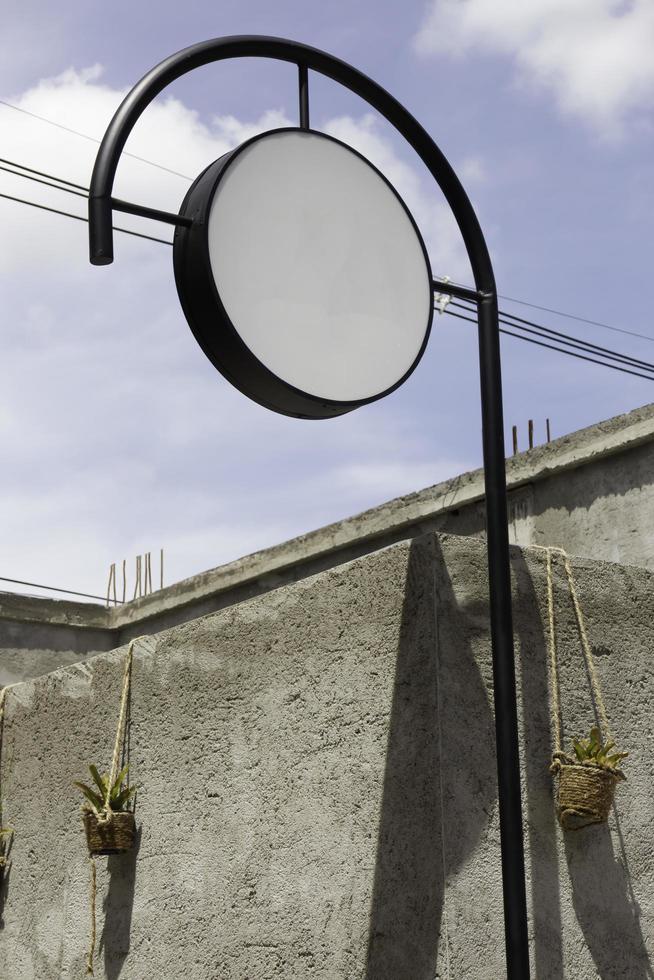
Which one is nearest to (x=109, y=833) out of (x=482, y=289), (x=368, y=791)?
(x=368, y=791)

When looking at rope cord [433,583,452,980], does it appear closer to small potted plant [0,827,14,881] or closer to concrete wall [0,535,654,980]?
concrete wall [0,535,654,980]

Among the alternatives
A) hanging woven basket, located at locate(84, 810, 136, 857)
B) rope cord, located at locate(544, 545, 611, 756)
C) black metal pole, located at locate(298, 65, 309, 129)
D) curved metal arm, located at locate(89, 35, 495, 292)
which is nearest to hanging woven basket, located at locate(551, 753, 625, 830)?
rope cord, located at locate(544, 545, 611, 756)

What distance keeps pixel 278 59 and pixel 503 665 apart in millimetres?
1763

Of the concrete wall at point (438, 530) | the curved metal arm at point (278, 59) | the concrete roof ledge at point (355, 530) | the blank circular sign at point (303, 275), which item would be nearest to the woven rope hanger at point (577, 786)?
the blank circular sign at point (303, 275)

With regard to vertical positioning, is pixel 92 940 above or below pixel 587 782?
below

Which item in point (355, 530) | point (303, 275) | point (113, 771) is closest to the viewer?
point (303, 275)

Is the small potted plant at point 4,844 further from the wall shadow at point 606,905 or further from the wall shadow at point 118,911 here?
the wall shadow at point 606,905

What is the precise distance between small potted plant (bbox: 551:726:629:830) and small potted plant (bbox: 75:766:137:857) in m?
1.46

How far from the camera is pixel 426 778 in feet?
10.4

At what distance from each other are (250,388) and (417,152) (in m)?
0.95

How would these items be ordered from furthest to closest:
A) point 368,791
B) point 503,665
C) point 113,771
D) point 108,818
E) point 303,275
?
point 113,771 < point 108,818 < point 368,791 < point 303,275 < point 503,665

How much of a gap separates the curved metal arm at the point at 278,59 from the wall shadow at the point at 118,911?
81.8 inches

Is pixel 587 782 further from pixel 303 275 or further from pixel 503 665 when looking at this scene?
pixel 303 275

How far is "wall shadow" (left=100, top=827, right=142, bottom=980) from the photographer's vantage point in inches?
153
